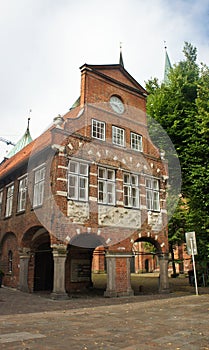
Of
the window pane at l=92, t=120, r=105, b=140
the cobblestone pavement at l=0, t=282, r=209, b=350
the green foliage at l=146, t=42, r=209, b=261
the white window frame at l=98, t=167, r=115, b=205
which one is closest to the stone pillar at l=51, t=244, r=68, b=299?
the cobblestone pavement at l=0, t=282, r=209, b=350

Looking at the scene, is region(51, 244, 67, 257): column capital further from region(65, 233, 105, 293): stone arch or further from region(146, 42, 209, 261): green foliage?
region(146, 42, 209, 261): green foliage

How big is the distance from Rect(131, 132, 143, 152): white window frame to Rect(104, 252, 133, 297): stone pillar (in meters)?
6.24

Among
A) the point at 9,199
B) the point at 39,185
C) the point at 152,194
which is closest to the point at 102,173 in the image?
the point at 39,185

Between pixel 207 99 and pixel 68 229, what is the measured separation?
481 inches

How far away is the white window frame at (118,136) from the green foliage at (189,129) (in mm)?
4808

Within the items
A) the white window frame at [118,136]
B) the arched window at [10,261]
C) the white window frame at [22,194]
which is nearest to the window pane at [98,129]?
the white window frame at [118,136]

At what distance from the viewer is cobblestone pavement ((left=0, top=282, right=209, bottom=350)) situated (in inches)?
255

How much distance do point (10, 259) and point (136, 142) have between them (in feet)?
33.3

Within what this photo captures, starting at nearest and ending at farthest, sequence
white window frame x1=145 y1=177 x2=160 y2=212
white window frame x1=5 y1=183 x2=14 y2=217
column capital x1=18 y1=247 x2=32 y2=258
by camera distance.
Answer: column capital x1=18 y1=247 x2=32 y2=258 < white window frame x1=145 y1=177 x2=160 y2=212 < white window frame x1=5 y1=183 x2=14 y2=217

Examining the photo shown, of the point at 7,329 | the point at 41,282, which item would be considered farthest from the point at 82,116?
the point at 7,329

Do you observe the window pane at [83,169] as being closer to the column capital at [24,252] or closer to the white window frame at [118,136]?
the white window frame at [118,136]

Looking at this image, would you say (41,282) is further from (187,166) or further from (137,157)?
(187,166)

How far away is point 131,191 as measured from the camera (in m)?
17.8

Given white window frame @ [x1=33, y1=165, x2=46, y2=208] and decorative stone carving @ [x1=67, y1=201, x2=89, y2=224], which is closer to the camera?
decorative stone carving @ [x1=67, y1=201, x2=89, y2=224]
